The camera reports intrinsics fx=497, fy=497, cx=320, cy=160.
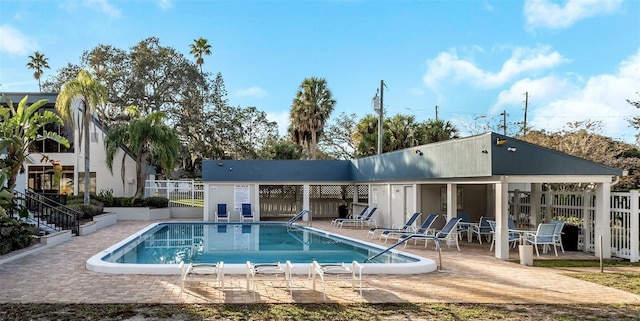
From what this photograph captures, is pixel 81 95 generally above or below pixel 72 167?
above

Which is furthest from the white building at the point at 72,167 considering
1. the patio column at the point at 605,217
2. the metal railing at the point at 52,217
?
the patio column at the point at 605,217

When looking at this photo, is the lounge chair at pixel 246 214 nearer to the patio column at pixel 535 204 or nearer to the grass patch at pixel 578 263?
the patio column at pixel 535 204

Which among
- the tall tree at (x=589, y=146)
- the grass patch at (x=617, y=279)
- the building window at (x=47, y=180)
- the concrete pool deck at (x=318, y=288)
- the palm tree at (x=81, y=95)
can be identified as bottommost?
the grass patch at (x=617, y=279)

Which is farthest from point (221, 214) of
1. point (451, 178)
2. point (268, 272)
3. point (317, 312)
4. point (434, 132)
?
point (317, 312)

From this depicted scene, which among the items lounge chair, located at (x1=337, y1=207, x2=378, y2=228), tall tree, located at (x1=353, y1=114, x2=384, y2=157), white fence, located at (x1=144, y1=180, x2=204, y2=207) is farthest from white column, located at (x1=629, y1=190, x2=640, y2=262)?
white fence, located at (x1=144, y1=180, x2=204, y2=207)

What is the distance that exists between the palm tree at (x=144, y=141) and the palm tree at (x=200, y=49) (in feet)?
62.5

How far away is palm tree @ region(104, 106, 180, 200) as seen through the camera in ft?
82.0

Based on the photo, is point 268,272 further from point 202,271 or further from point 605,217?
point 605,217

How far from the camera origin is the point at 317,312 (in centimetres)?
704

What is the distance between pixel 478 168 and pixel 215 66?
1344 inches

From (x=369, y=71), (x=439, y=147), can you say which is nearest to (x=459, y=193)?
(x=439, y=147)

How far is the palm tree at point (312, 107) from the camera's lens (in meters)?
32.5

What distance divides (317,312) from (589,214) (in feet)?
32.5

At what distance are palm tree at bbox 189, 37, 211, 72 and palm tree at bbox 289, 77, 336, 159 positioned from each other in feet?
46.7
